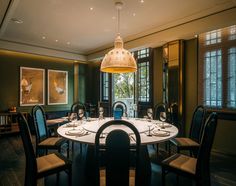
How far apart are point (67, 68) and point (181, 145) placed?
528 centimetres

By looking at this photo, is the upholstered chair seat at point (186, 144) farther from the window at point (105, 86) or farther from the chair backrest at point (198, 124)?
the window at point (105, 86)

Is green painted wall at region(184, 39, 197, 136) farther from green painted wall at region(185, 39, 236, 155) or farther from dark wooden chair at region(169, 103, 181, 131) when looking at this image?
dark wooden chair at region(169, 103, 181, 131)

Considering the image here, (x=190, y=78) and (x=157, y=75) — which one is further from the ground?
(x=157, y=75)

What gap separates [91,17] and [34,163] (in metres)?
2.89

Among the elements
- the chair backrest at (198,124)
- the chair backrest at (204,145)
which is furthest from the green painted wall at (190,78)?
the chair backrest at (204,145)

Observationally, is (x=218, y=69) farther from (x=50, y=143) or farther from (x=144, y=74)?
(x=50, y=143)

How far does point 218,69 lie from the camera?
3.71 metres

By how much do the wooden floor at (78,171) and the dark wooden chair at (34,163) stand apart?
2.25 ft

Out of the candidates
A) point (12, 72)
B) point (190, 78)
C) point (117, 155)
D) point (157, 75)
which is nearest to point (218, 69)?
point (190, 78)

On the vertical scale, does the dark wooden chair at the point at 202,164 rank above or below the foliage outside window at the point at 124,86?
below

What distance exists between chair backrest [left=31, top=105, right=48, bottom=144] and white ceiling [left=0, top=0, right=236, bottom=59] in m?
1.76

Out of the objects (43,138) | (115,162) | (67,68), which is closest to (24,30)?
(67,68)

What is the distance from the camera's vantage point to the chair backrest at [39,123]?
261 centimetres

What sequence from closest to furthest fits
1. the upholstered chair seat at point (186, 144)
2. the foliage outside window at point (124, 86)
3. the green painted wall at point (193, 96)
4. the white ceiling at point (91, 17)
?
the upholstered chair seat at point (186, 144)
the white ceiling at point (91, 17)
the green painted wall at point (193, 96)
the foliage outside window at point (124, 86)
